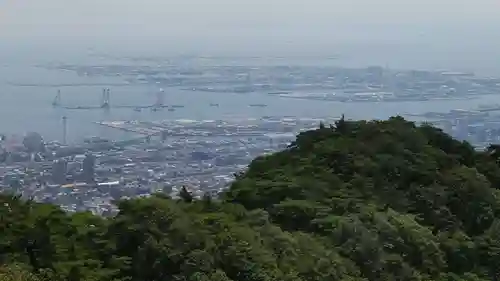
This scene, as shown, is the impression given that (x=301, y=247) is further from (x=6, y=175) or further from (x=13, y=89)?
(x=13, y=89)

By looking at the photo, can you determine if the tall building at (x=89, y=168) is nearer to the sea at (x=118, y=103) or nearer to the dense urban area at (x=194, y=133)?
the dense urban area at (x=194, y=133)

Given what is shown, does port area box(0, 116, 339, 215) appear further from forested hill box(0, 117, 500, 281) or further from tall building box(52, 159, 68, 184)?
forested hill box(0, 117, 500, 281)

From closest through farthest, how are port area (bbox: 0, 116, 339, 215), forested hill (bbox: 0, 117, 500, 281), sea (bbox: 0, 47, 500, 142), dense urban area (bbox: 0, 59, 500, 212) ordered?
forested hill (bbox: 0, 117, 500, 281)
port area (bbox: 0, 116, 339, 215)
dense urban area (bbox: 0, 59, 500, 212)
sea (bbox: 0, 47, 500, 142)

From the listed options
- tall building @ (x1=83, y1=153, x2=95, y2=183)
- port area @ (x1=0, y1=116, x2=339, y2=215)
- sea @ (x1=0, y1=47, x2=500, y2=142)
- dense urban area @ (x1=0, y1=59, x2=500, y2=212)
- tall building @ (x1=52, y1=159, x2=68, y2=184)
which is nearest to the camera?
port area @ (x1=0, y1=116, x2=339, y2=215)

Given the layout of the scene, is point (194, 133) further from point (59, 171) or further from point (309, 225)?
point (309, 225)

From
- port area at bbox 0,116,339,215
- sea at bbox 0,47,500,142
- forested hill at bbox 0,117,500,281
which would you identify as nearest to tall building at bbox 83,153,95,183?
port area at bbox 0,116,339,215

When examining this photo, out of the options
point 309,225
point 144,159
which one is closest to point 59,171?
point 144,159
